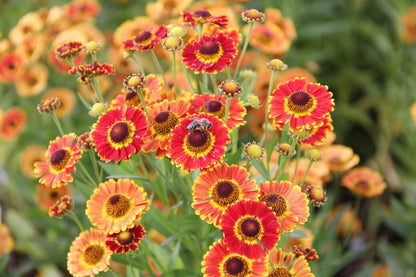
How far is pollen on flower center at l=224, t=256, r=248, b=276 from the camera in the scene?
748 millimetres

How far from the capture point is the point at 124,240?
31.6 inches

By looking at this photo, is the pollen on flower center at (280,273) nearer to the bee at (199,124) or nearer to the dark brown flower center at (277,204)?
the dark brown flower center at (277,204)

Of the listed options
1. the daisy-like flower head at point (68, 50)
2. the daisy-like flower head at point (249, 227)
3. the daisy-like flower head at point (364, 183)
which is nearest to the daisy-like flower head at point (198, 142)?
the daisy-like flower head at point (249, 227)

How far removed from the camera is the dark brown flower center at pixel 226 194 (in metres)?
0.78

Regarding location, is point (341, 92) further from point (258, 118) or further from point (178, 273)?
point (178, 273)

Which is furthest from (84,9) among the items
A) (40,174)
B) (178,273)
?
(178,273)

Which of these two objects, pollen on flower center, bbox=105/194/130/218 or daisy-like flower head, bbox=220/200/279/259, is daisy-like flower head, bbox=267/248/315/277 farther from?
pollen on flower center, bbox=105/194/130/218

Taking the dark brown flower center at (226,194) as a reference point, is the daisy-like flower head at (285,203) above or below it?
below

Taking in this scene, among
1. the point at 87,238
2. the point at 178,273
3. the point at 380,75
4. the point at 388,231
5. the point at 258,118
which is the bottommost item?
the point at 388,231

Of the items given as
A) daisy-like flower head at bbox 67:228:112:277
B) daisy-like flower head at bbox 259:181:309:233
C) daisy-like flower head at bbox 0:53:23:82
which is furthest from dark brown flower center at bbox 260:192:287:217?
daisy-like flower head at bbox 0:53:23:82

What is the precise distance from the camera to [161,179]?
102cm

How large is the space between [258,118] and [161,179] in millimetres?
840

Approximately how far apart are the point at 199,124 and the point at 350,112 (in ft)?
6.33

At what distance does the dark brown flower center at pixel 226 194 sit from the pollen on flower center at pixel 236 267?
0.33 feet
